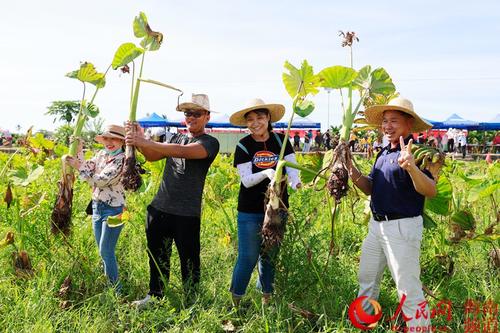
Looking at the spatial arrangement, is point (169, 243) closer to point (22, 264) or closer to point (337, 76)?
point (22, 264)

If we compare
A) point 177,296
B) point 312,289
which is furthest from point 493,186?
point 177,296

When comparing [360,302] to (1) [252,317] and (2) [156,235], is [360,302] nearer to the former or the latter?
(1) [252,317]

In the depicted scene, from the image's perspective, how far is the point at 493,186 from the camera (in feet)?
10.7

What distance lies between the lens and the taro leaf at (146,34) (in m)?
2.88

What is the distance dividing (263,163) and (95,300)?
1.49 m

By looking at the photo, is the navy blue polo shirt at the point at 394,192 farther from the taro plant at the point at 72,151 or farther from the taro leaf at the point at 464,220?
the taro plant at the point at 72,151

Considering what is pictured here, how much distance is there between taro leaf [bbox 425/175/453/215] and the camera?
126 inches

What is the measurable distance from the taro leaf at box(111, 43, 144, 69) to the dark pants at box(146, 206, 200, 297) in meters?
0.99

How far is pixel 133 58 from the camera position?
291 centimetres

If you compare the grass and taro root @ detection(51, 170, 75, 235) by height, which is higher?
taro root @ detection(51, 170, 75, 235)

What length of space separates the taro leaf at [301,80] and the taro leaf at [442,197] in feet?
3.70

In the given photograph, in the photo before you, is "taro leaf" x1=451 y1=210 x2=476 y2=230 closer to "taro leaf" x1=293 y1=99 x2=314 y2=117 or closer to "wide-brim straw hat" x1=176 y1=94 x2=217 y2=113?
"taro leaf" x1=293 y1=99 x2=314 y2=117

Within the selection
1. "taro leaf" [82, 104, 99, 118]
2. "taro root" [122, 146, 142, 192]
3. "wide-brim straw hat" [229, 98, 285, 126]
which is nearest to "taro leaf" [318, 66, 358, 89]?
"wide-brim straw hat" [229, 98, 285, 126]

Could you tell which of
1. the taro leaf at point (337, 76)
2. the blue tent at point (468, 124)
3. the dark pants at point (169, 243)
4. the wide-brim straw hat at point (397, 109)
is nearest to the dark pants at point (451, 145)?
the blue tent at point (468, 124)
